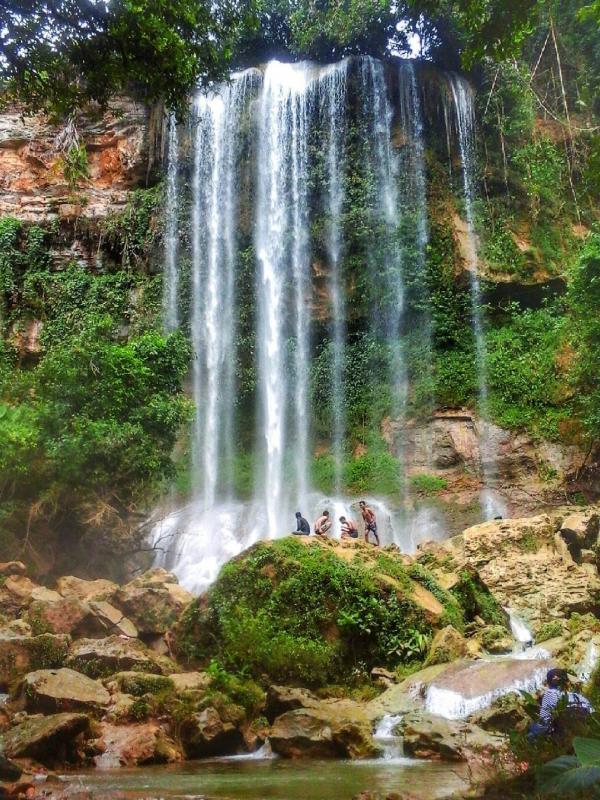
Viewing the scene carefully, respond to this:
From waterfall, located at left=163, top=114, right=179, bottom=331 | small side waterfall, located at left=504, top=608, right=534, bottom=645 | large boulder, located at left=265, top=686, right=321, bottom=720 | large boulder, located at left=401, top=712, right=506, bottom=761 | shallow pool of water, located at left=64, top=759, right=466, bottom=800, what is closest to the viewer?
shallow pool of water, located at left=64, top=759, right=466, bottom=800

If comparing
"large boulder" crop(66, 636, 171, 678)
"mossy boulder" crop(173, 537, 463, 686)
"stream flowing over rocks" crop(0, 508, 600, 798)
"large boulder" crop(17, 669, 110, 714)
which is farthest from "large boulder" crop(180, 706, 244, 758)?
"mossy boulder" crop(173, 537, 463, 686)

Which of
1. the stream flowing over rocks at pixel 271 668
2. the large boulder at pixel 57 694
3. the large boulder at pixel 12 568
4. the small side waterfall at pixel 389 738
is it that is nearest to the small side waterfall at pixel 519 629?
the stream flowing over rocks at pixel 271 668

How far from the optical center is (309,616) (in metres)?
10.2

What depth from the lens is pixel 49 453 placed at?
1477 centimetres

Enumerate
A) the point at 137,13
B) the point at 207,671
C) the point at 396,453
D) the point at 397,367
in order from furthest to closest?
the point at 397,367 < the point at 396,453 < the point at 207,671 < the point at 137,13

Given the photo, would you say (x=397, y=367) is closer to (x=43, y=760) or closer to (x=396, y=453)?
(x=396, y=453)

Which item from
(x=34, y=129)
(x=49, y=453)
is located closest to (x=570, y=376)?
(x=49, y=453)

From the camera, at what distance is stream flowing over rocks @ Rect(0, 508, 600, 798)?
7012 millimetres

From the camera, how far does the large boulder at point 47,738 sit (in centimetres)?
646

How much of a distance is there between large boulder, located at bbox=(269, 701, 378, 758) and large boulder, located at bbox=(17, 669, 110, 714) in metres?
2.00

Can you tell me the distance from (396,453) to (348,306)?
5.48 m

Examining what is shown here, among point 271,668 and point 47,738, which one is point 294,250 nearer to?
point 271,668

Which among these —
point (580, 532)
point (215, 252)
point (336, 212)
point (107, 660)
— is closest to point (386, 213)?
point (336, 212)

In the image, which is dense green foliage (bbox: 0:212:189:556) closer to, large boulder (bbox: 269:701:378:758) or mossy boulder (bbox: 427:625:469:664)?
mossy boulder (bbox: 427:625:469:664)
